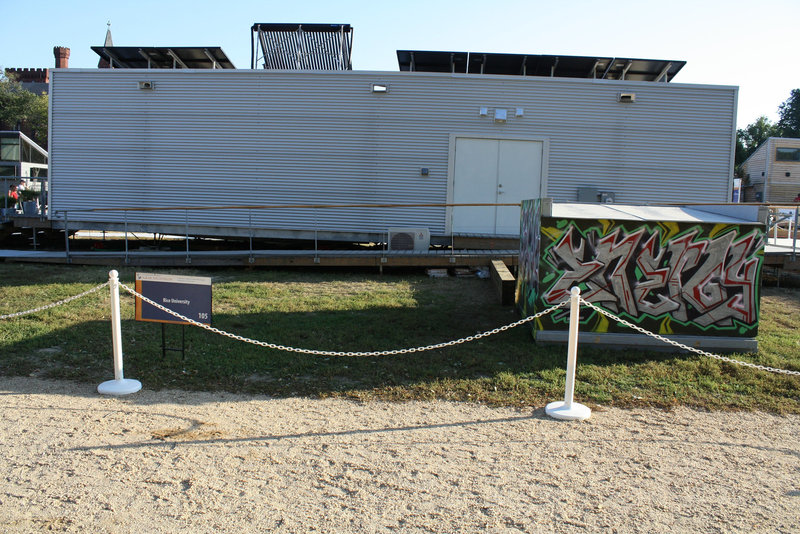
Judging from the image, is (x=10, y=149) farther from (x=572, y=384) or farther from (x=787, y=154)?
(x=787, y=154)

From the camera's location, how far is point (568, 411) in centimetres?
514

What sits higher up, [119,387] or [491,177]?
[491,177]

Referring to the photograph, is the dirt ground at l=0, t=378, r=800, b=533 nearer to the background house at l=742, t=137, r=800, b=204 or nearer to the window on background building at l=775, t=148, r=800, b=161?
the background house at l=742, t=137, r=800, b=204

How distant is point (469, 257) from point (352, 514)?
8.92 m

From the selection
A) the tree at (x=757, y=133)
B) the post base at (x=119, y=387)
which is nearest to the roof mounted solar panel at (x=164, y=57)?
the post base at (x=119, y=387)

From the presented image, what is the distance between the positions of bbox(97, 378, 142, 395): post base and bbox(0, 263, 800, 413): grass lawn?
184 millimetres

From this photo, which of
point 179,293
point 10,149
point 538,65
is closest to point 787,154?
point 538,65

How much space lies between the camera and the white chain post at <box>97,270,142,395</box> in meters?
5.42

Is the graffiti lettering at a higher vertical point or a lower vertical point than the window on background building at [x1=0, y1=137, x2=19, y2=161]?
→ lower

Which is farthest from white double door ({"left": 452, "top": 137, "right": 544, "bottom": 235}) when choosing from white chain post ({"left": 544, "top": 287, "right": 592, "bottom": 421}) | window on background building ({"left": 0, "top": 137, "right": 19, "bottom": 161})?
window on background building ({"left": 0, "top": 137, "right": 19, "bottom": 161})

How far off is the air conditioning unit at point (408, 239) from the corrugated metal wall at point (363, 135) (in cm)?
103

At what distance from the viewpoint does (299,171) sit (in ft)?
45.7

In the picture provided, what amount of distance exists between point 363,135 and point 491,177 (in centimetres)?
305

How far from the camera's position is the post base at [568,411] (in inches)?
199
